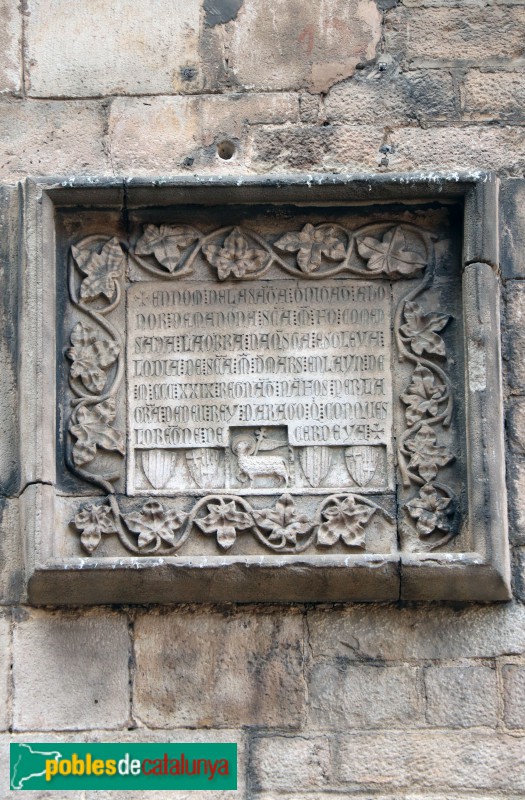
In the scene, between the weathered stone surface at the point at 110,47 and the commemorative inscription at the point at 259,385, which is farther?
the weathered stone surface at the point at 110,47

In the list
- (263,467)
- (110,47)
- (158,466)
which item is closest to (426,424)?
(263,467)

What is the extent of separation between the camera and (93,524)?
4.43 meters

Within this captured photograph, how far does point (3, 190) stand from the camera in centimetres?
472

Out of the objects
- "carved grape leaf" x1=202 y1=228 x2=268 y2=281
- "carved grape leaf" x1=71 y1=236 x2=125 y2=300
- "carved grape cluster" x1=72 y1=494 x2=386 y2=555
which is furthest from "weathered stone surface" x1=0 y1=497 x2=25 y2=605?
"carved grape leaf" x1=202 y1=228 x2=268 y2=281

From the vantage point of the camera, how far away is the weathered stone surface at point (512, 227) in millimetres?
4586

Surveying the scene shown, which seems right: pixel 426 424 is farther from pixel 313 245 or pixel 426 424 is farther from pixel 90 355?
pixel 90 355

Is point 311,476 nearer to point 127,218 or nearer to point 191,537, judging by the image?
point 191,537

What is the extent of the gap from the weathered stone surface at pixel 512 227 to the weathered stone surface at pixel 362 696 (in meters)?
1.45

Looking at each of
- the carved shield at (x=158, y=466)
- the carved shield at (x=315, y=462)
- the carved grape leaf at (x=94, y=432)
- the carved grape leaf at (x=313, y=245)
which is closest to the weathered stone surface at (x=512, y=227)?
the carved grape leaf at (x=313, y=245)

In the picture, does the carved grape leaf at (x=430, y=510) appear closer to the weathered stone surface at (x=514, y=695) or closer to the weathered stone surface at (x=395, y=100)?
the weathered stone surface at (x=514, y=695)

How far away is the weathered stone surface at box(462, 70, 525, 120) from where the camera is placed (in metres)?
4.71

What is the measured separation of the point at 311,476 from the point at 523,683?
3.24ft

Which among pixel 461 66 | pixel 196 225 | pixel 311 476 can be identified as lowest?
→ pixel 311 476

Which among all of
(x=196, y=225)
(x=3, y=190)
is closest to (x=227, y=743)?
(x=196, y=225)
